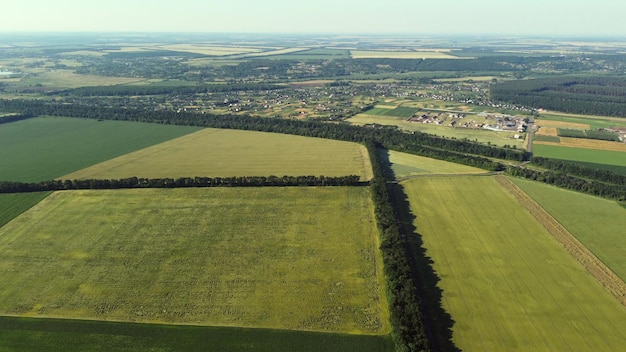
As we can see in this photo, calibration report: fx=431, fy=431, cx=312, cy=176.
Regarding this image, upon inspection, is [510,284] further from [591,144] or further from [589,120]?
[589,120]

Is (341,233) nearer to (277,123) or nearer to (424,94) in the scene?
(277,123)

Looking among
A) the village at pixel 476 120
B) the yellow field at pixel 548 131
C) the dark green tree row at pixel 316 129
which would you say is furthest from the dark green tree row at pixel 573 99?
the dark green tree row at pixel 316 129

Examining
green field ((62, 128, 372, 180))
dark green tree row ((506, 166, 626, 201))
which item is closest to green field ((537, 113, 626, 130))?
dark green tree row ((506, 166, 626, 201))

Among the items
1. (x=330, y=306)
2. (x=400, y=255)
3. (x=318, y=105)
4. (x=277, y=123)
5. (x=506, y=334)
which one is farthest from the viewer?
(x=318, y=105)

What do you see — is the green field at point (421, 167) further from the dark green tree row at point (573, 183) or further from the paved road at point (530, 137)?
the paved road at point (530, 137)

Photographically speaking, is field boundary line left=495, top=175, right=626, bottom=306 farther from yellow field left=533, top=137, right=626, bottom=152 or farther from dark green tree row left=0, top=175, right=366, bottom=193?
yellow field left=533, top=137, right=626, bottom=152

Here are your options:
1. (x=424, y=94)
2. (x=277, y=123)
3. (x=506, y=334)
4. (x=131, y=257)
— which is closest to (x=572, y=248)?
(x=506, y=334)
